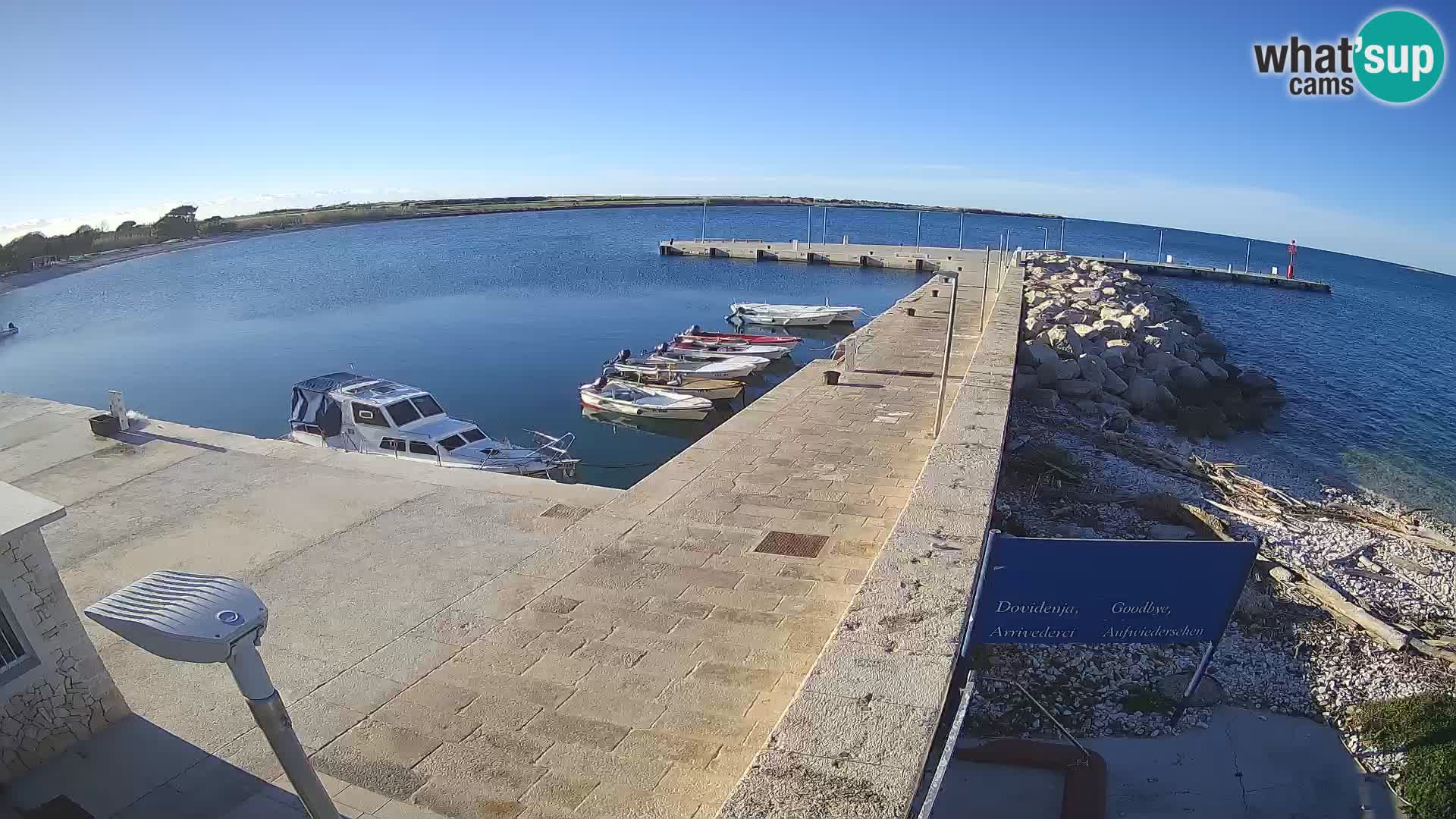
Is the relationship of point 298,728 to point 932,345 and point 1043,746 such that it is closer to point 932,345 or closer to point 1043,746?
point 1043,746

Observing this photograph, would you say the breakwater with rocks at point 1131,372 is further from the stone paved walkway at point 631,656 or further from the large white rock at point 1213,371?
the stone paved walkway at point 631,656

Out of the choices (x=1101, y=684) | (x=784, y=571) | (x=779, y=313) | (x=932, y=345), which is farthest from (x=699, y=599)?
(x=779, y=313)

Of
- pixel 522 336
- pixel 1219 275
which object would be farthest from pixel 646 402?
pixel 1219 275

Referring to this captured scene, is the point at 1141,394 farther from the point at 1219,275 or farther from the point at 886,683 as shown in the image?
the point at 1219,275

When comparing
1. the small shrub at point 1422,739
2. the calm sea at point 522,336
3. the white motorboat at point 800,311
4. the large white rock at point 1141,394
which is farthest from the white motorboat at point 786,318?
the small shrub at point 1422,739

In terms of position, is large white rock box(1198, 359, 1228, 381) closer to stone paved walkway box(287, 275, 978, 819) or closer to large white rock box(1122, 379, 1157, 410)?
large white rock box(1122, 379, 1157, 410)
